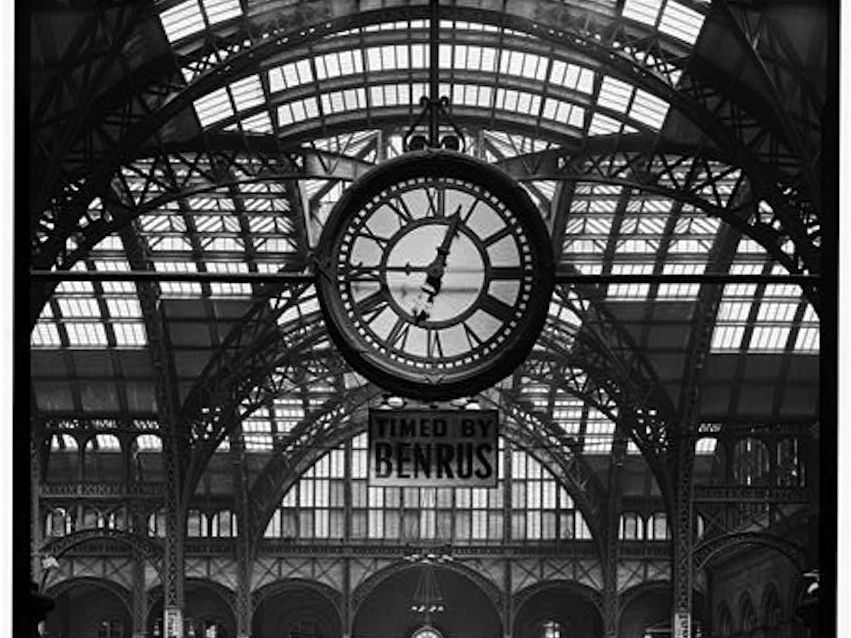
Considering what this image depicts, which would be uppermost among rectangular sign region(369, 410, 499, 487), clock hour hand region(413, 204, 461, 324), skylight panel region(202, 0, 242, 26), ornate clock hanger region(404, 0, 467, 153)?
skylight panel region(202, 0, 242, 26)

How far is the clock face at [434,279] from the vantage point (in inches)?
326

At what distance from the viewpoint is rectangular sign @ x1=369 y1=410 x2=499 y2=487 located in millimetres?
8570

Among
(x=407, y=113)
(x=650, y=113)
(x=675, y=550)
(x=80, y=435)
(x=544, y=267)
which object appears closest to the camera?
(x=544, y=267)

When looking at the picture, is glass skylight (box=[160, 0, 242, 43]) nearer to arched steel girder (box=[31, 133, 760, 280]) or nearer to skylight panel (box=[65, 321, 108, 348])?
arched steel girder (box=[31, 133, 760, 280])

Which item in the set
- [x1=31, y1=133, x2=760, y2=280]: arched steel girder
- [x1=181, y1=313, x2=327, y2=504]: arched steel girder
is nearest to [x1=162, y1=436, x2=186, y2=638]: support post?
[x1=181, y1=313, x2=327, y2=504]: arched steel girder

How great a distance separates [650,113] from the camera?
110ft

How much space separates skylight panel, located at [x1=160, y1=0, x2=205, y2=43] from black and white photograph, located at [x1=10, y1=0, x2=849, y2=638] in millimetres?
57

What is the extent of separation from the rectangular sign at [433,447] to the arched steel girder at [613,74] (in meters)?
18.3

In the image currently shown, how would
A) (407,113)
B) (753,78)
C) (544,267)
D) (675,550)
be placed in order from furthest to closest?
(675,550) < (407,113) < (753,78) < (544,267)

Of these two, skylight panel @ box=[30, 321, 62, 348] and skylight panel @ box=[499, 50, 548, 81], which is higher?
skylight panel @ box=[499, 50, 548, 81]

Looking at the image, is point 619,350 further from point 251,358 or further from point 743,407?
point 251,358

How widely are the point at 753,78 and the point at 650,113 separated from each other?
6.02 meters

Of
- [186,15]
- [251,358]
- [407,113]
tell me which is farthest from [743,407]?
[186,15]

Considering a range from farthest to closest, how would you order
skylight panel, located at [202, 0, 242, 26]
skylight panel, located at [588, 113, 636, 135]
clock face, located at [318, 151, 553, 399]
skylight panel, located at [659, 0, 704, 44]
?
skylight panel, located at [588, 113, 636, 135] < skylight panel, located at [659, 0, 704, 44] < skylight panel, located at [202, 0, 242, 26] < clock face, located at [318, 151, 553, 399]
